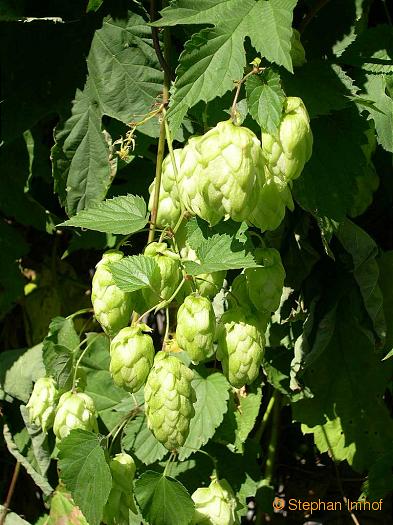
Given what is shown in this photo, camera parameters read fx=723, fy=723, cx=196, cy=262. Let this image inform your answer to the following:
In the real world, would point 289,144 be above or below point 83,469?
above

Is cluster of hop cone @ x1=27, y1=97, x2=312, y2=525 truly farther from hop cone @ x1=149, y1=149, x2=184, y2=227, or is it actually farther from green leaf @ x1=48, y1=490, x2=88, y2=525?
green leaf @ x1=48, y1=490, x2=88, y2=525

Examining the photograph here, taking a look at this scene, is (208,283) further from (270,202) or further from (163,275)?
(270,202)

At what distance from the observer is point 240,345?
111 centimetres

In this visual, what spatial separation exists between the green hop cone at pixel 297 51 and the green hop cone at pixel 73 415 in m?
0.72

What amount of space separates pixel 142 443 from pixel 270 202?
32.0 inches

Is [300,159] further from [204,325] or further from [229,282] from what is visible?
[229,282]

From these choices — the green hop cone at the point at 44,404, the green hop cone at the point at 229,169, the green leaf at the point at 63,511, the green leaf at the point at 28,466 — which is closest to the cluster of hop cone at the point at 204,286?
the green hop cone at the point at 229,169

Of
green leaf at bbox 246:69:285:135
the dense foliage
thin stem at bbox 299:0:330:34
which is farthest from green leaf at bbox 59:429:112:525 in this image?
thin stem at bbox 299:0:330:34

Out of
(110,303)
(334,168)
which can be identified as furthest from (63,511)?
(334,168)

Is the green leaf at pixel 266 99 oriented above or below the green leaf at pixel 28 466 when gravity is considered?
above

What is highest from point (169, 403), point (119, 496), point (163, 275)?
point (163, 275)

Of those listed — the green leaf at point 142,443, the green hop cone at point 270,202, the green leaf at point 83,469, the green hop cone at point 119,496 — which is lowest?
the green leaf at point 142,443

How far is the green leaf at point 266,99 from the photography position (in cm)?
99

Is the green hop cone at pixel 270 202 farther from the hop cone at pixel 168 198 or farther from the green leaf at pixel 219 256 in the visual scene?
the hop cone at pixel 168 198
